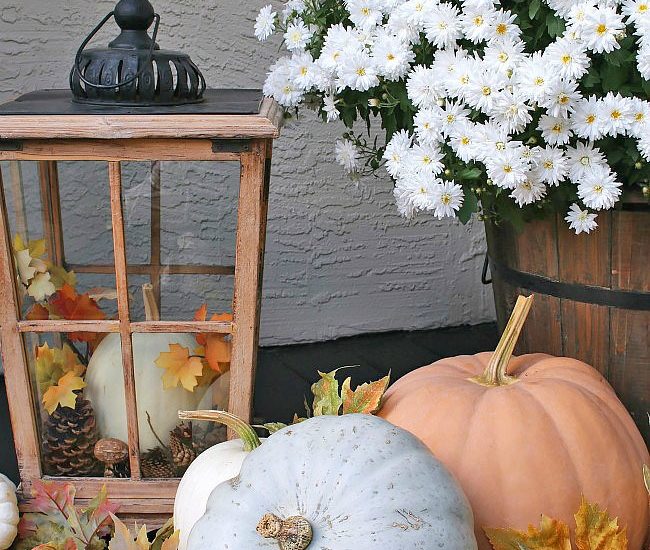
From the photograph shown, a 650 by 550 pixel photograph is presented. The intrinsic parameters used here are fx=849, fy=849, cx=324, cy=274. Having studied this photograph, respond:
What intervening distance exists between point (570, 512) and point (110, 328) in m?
0.69

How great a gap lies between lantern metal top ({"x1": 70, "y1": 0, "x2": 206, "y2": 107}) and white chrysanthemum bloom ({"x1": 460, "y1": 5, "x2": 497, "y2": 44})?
43 cm

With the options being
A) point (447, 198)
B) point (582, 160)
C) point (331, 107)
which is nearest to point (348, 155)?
point (331, 107)

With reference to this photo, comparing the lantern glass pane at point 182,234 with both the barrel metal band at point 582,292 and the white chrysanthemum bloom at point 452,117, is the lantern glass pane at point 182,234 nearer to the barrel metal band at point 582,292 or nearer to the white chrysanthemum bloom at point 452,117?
the white chrysanthemum bloom at point 452,117

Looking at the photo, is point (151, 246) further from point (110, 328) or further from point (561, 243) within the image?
point (561, 243)

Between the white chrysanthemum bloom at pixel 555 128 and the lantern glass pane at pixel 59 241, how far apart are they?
619 mm

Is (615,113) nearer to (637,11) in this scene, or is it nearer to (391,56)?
(637,11)

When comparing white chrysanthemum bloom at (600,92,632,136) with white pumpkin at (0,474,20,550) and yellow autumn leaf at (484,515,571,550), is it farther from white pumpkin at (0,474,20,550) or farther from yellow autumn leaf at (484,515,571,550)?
white pumpkin at (0,474,20,550)

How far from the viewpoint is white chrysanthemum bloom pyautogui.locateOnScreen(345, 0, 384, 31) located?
132cm

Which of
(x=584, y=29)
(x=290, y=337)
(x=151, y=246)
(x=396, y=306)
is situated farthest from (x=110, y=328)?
(x=396, y=306)

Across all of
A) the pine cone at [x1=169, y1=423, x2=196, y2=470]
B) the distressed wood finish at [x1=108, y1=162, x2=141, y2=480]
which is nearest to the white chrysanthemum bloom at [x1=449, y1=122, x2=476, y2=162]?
the distressed wood finish at [x1=108, y1=162, x2=141, y2=480]

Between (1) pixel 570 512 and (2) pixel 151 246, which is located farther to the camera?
(2) pixel 151 246

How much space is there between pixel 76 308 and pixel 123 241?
0.46 feet

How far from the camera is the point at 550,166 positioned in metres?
1.18

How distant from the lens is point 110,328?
1.25 meters
